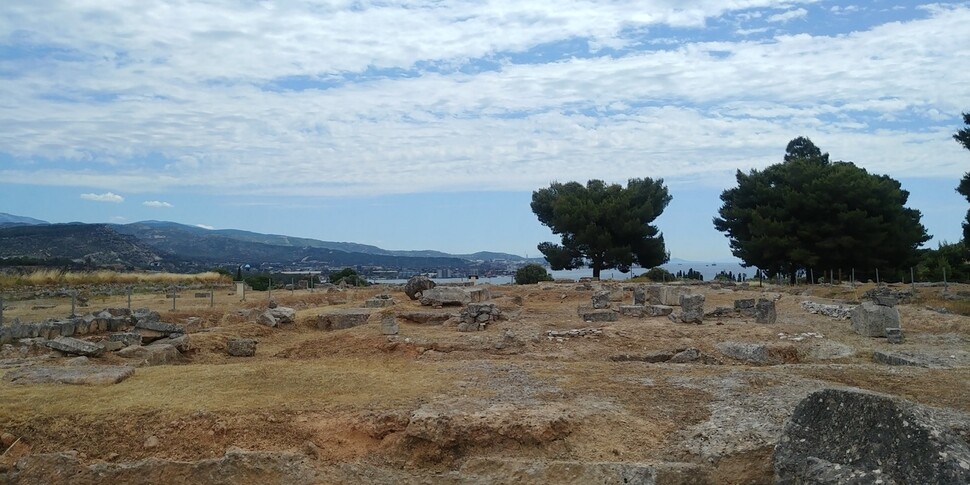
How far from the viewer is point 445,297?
864 inches

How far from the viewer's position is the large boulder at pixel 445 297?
21828 mm

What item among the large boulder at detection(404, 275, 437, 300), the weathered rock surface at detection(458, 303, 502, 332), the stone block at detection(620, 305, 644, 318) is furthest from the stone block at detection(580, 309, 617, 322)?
the large boulder at detection(404, 275, 437, 300)

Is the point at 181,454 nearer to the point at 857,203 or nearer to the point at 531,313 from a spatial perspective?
the point at 531,313

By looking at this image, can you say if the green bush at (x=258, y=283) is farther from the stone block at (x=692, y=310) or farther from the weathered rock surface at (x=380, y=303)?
the stone block at (x=692, y=310)

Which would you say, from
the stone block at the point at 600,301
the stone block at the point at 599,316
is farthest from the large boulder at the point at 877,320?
the stone block at the point at 600,301

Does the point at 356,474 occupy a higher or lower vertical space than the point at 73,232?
lower

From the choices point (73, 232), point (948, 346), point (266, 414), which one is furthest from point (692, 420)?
point (73, 232)

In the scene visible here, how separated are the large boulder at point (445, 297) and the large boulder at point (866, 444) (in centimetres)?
1620

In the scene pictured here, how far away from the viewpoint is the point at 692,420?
7402mm

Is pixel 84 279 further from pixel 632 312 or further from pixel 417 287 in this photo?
pixel 632 312

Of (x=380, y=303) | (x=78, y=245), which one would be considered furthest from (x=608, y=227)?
(x=78, y=245)

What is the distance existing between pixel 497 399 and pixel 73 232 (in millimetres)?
70223

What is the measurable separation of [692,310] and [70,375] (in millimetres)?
13686

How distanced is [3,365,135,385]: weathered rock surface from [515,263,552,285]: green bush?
36498 mm
